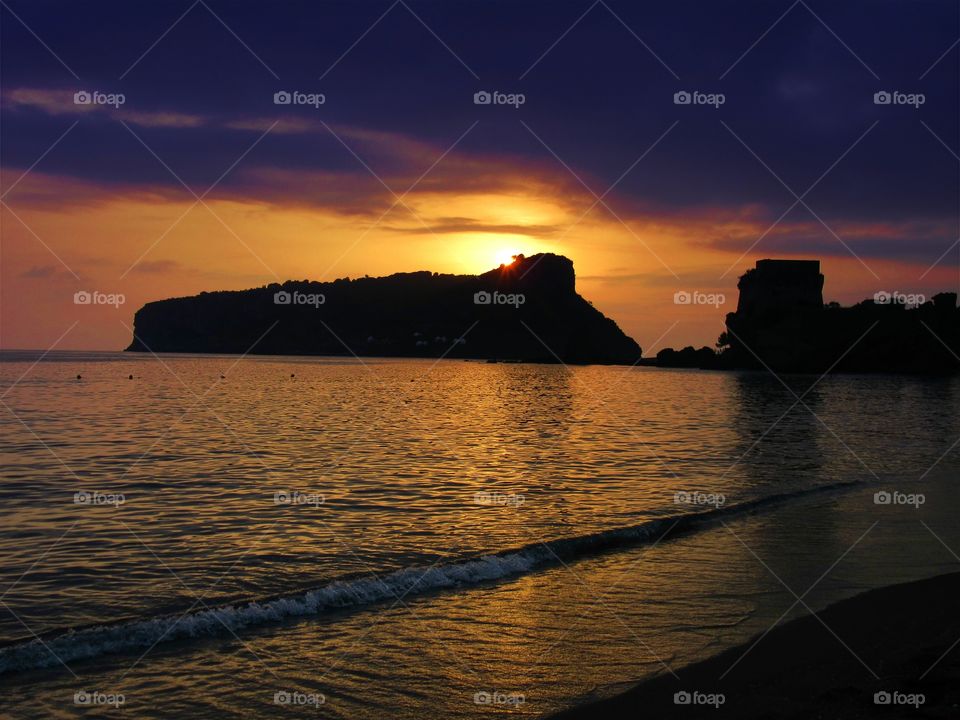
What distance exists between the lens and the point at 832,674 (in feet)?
32.8

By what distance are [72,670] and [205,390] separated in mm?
78133

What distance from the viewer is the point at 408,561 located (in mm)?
16312

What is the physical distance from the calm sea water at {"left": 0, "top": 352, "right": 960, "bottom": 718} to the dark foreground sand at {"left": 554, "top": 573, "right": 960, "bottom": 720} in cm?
58

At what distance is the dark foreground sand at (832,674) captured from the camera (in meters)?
8.69

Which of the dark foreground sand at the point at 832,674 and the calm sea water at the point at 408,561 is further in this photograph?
the calm sea water at the point at 408,561

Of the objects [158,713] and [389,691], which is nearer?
[158,713]

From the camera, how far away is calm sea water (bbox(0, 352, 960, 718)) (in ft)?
34.1

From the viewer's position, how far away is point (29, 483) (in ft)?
81.4

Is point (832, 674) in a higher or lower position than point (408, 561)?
lower

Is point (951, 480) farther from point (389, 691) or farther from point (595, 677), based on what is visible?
point (389, 691)

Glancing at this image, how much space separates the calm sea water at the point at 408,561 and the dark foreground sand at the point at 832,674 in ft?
1.89

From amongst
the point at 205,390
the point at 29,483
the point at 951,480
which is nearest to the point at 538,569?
the point at 29,483

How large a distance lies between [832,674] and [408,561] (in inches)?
344

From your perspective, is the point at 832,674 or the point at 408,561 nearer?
the point at 832,674
